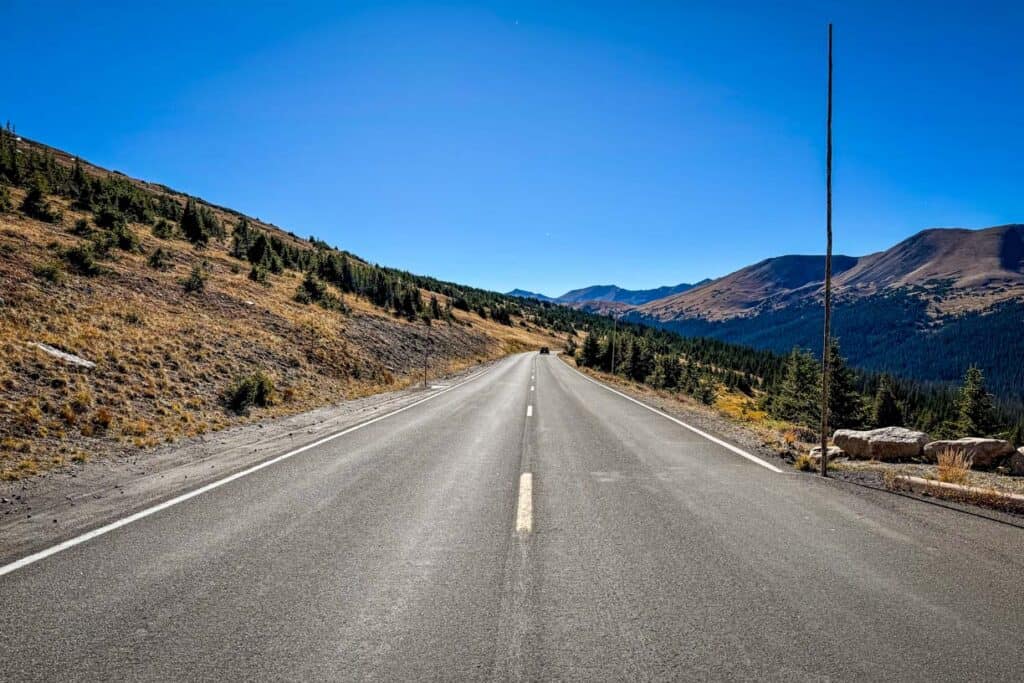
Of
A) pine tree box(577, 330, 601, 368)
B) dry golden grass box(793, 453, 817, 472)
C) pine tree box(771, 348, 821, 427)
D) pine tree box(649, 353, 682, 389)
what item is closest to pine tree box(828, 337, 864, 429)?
pine tree box(771, 348, 821, 427)

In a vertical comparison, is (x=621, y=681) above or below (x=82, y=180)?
below

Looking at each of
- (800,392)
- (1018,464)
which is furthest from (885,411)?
(1018,464)

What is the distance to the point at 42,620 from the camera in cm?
338

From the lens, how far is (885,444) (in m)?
8.91

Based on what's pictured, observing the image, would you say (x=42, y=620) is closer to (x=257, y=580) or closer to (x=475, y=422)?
(x=257, y=580)

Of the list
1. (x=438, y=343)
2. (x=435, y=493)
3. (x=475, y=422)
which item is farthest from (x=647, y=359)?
(x=435, y=493)

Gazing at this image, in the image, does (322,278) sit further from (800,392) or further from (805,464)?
(805,464)

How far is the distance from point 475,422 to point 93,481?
8539mm

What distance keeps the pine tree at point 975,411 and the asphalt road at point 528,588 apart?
42.9 m

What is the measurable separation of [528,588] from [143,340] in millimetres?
16985

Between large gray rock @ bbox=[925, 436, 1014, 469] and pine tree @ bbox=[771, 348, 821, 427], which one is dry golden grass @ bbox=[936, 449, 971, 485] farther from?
pine tree @ bbox=[771, 348, 821, 427]

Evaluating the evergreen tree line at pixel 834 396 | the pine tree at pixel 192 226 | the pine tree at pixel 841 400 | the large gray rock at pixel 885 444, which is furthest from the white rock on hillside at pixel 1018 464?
the pine tree at pixel 192 226

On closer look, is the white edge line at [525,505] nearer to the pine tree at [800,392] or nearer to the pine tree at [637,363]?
the pine tree at [800,392]

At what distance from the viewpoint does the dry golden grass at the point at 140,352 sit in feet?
32.9
